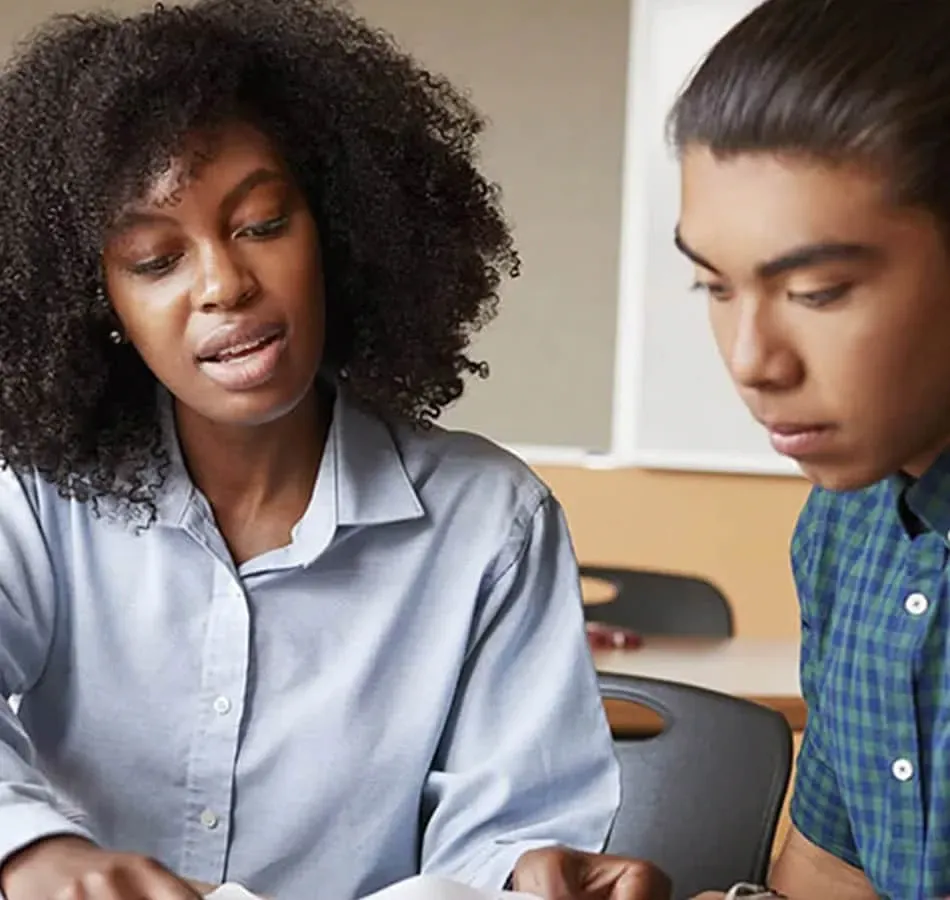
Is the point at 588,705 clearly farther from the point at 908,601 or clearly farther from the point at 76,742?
the point at 76,742

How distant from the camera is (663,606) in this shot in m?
2.42

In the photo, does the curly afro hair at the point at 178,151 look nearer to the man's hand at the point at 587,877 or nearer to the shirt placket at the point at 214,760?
the shirt placket at the point at 214,760

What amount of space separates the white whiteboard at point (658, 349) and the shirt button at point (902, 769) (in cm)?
215

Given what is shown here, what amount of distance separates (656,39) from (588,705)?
7.45 ft

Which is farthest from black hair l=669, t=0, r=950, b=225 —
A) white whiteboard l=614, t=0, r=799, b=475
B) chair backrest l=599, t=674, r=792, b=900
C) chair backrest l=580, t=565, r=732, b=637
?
white whiteboard l=614, t=0, r=799, b=475

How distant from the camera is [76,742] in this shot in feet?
3.75

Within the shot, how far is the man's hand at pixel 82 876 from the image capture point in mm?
860

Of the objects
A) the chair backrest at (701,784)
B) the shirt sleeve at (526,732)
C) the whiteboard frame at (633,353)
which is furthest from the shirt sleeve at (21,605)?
the whiteboard frame at (633,353)

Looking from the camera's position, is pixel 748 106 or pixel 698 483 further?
pixel 698 483

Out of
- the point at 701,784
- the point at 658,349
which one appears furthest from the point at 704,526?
the point at 701,784

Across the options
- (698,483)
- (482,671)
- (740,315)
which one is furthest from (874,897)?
(698,483)

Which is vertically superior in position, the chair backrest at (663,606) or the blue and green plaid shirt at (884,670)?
the blue and green plaid shirt at (884,670)

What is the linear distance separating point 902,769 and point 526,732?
254 mm

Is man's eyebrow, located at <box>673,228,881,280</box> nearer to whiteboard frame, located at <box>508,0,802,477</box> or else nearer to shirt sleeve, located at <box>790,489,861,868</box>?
shirt sleeve, located at <box>790,489,861,868</box>
